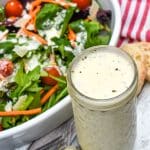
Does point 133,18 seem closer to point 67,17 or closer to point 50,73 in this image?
point 67,17

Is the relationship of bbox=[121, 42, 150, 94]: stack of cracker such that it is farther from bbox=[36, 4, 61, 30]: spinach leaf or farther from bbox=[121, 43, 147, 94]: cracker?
bbox=[36, 4, 61, 30]: spinach leaf

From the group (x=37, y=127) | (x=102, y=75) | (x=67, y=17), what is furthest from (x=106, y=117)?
(x=67, y=17)

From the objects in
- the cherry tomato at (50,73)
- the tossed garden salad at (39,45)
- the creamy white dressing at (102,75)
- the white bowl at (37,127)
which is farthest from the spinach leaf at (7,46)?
the creamy white dressing at (102,75)

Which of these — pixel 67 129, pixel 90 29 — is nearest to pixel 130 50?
pixel 90 29

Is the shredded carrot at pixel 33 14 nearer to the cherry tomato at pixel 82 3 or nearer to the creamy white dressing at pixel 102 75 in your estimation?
the cherry tomato at pixel 82 3

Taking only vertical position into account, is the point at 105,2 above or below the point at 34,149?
above

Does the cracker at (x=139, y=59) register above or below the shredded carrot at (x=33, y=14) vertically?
below

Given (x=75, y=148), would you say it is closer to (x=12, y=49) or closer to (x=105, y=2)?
(x=12, y=49)
